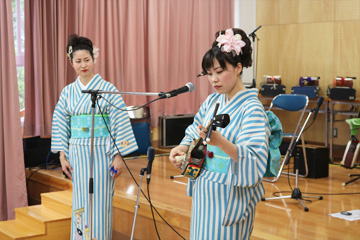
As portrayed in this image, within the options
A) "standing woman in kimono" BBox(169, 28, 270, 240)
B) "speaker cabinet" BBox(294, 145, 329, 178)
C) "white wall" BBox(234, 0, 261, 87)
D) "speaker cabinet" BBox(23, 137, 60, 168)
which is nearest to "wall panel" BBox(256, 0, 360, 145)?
"white wall" BBox(234, 0, 261, 87)

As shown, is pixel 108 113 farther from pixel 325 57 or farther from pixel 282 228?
pixel 325 57

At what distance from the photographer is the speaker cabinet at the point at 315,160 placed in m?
5.08

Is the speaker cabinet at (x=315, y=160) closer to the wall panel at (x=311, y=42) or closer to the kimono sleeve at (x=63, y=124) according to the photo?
the wall panel at (x=311, y=42)

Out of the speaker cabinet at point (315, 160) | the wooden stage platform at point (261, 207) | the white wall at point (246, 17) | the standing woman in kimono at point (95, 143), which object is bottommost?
the wooden stage platform at point (261, 207)

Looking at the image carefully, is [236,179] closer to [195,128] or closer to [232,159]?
[232,159]

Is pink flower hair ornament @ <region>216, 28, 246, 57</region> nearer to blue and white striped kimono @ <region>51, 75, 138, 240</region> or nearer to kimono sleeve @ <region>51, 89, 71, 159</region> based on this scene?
blue and white striped kimono @ <region>51, 75, 138, 240</region>

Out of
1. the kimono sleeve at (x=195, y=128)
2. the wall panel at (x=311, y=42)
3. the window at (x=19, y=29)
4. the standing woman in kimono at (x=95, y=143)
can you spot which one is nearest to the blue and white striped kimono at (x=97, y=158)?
the standing woman in kimono at (x=95, y=143)

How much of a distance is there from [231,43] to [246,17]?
5.60 meters

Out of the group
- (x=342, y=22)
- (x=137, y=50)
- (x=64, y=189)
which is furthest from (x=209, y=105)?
(x=342, y=22)

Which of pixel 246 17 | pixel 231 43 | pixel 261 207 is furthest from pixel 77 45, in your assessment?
pixel 246 17

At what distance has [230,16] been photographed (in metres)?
7.27

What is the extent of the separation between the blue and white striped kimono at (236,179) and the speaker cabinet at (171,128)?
14.6 ft

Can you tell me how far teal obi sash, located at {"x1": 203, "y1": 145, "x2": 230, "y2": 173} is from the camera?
206 centimetres

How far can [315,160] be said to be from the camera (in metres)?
5.07
